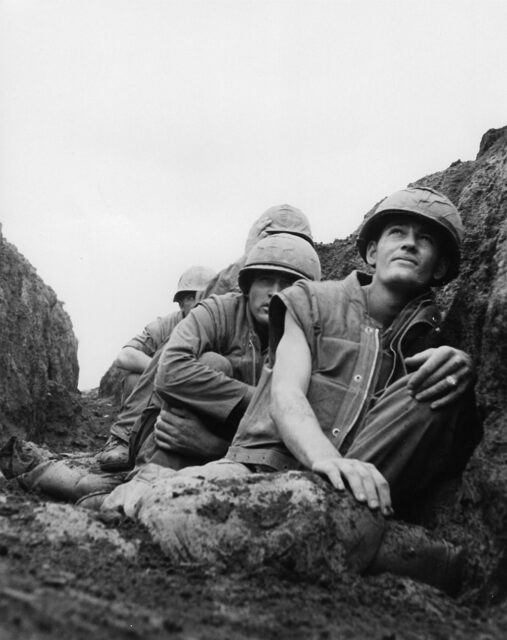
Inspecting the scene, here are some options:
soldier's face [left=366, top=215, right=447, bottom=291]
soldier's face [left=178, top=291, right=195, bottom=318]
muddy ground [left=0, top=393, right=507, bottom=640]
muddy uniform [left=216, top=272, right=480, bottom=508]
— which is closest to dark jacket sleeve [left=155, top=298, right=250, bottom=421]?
muddy uniform [left=216, top=272, right=480, bottom=508]

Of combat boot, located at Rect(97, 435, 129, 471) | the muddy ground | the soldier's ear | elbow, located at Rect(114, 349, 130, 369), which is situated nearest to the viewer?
the muddy ground

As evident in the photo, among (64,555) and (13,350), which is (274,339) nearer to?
(64,555)

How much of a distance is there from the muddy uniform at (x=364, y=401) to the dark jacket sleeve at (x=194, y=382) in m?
0.74

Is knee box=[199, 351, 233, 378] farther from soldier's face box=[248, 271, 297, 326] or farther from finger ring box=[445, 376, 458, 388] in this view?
finger ring box=[445, 376, 458, 388]

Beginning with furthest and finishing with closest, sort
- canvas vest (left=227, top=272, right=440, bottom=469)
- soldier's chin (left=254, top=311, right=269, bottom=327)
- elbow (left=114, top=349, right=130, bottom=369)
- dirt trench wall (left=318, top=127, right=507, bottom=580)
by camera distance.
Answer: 1. elbow (left=114, top=349, right=130, bottom=369)
2. soldier's chin (left=254, top=311, right=269, bottom=327)
3. canvas vest (left=227, top=272, right=440, bottom=469)
4. dirt trench wall (left=318, top=127, right=507, bottom=580)

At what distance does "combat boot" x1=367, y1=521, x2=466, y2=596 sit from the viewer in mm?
4328

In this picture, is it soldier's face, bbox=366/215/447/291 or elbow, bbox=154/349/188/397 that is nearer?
soldier's face, bbox=366/215/447/291

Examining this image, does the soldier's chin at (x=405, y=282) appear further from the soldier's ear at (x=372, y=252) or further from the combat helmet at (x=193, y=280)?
the combat helmet at (x=193, y=280)

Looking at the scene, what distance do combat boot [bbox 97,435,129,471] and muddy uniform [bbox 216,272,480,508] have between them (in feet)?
7.67

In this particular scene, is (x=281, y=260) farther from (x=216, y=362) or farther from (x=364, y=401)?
(x=364, y=401)

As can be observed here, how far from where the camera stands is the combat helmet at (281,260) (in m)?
6.73

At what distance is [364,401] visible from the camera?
5148 millimetres

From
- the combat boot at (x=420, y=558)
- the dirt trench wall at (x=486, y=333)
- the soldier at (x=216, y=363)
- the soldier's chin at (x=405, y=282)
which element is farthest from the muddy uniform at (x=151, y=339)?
the combat boot at (x=420, y=558)

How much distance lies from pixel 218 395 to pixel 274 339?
81 cm
